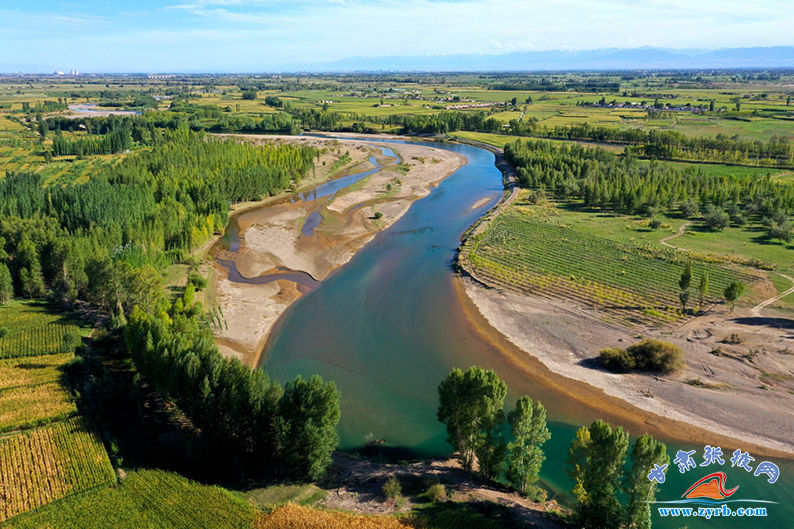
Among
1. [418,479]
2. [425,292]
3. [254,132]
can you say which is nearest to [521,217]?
[425,292]

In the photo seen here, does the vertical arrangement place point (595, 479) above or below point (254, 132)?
below

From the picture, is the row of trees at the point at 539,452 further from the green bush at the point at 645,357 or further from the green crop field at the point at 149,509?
the green crop field at the point at 149,509

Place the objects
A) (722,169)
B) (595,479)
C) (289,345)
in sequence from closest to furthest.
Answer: (595,479)
(289,345)
(722,169)

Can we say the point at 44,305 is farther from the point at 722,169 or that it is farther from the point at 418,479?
the point at 722,169

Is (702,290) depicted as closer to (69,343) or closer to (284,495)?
(284,495)

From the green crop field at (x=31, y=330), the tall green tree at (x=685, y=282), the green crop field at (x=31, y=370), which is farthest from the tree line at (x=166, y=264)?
the tall green tree at (x=685, y=282)

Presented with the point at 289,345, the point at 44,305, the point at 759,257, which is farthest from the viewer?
the point at 759,257

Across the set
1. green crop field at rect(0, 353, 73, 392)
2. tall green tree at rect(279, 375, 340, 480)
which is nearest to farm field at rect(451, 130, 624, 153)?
green crop field at rect(0, 353, 73, 392)
